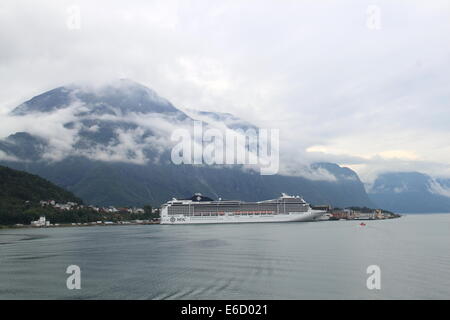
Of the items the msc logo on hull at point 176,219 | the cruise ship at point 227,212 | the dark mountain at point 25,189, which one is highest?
the dark mountain at point 25,189

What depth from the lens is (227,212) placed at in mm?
145875

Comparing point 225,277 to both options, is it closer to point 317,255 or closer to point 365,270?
point 365,270

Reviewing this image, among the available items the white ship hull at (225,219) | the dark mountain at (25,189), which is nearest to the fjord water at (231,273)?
the white ship hull at (225,219)

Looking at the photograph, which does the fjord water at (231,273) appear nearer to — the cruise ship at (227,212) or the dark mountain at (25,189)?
the cruise ship at (227,212)

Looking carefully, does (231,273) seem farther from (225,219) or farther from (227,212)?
(227,212)

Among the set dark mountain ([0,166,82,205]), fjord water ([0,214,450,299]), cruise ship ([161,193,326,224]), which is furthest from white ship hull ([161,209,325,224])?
fjord water ([0,214,450,299])

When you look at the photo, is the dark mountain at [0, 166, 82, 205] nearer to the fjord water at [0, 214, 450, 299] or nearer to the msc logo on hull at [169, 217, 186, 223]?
the msc logo on hull at [169, 217, 186, 223]

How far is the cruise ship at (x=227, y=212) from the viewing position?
14212cm

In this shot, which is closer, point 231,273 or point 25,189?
point 231,273

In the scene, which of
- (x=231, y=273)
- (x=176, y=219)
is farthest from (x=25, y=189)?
(x=231, y=273)

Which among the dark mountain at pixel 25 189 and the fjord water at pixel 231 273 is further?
the dark mountain at pixel 25 189

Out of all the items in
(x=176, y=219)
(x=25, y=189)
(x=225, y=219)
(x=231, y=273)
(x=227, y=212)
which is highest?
(x=25, y=189)
